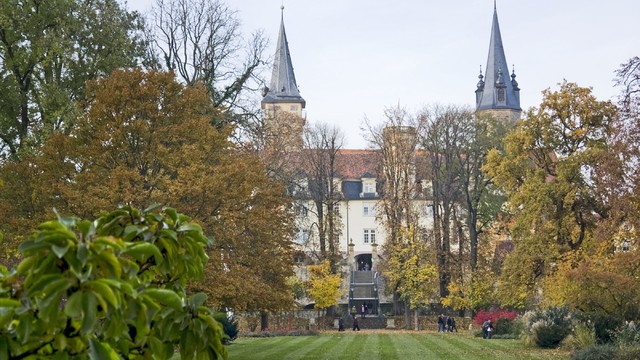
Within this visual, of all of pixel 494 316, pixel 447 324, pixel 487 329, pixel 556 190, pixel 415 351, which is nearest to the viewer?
pixel 415 351

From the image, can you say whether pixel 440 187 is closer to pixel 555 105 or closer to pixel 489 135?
pixel 489 135

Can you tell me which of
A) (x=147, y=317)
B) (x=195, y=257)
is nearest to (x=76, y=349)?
(x=147, y=317)

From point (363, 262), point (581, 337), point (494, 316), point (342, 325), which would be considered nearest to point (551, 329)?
point (581, 337)

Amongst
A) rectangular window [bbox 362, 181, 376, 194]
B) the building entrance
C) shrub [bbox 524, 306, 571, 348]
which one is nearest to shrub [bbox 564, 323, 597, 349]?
shrub [bbox 524, 306, 571, 348]

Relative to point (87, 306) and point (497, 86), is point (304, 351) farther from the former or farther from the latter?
point (497, 86)

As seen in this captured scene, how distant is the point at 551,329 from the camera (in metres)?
31.2

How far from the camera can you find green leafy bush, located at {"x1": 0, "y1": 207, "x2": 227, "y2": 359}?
325 cm

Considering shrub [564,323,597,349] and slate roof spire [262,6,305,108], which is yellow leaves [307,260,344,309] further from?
slate roof spire [262,6,305,108]

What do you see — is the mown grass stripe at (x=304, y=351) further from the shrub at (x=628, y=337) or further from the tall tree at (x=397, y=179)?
the tall tree at (x=397, y=179)

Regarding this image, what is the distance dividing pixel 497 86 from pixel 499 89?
0.52 metres

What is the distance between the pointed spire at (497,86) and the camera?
97.7 meters

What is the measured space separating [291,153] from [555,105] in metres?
19.1

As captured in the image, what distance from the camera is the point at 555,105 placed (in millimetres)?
38812

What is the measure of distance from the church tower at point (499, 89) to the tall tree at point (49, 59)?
73.4 metres
